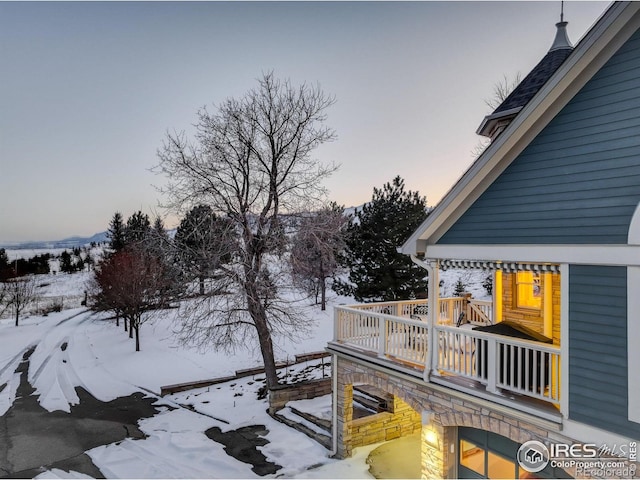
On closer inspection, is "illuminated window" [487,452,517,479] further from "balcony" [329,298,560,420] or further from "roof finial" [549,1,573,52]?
"roof finial" [549,1,573,52]

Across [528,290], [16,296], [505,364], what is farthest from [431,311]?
[16,296]

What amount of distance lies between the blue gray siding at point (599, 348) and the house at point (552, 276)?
0.01 meters

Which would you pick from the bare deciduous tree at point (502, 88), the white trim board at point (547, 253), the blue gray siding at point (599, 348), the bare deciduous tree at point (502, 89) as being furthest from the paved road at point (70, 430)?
the bare deciduous tree at point (502, 88)

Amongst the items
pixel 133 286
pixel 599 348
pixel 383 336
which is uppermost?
pixel 599 348

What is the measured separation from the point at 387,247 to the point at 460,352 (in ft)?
45.1

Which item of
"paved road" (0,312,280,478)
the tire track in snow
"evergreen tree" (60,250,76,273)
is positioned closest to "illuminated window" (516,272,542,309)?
"paved road" (0,312,280,478)

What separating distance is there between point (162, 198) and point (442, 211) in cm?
1000

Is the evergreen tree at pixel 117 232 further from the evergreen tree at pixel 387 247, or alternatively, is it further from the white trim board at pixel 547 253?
the white trim board at pixel 547 253

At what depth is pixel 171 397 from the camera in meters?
14.1

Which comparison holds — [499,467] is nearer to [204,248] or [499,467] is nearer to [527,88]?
[527,88]

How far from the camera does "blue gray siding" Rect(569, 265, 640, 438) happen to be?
4457 millimetres

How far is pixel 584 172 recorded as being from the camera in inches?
194

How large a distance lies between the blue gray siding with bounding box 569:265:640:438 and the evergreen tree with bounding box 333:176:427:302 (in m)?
14.4

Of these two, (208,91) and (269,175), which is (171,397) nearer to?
(269,175)
